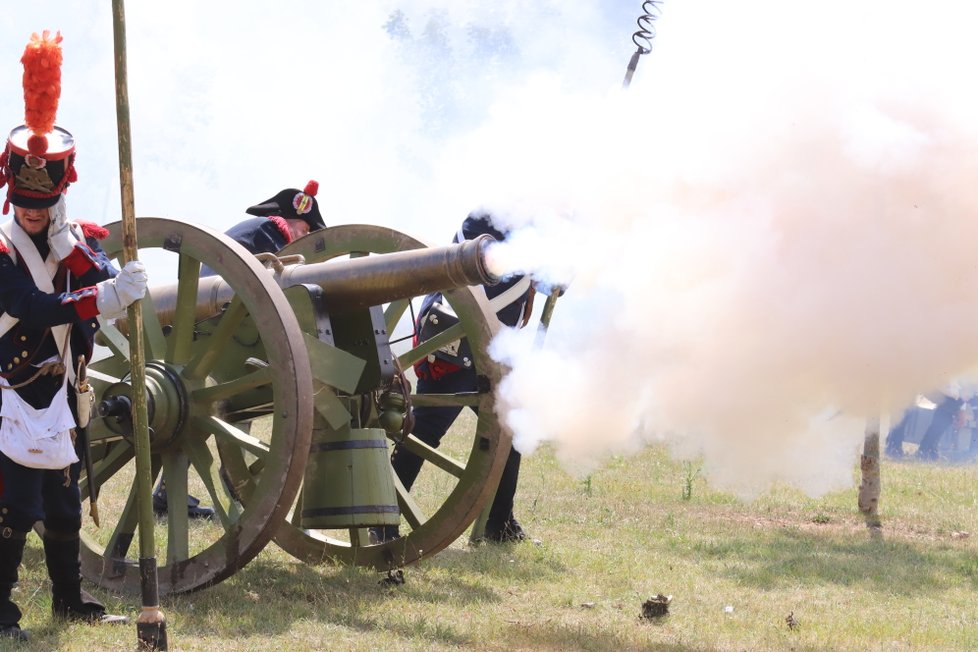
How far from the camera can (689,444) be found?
17.6ft

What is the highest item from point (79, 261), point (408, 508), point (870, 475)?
point (79, 261)

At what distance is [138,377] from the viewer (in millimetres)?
4316

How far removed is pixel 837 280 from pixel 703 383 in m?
0.65

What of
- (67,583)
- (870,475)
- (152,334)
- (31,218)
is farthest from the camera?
(870,475)

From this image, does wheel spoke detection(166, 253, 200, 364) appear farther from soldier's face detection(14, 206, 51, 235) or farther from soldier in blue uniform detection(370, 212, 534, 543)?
soldier in blue uniform detection(370, 212, 534, 543)

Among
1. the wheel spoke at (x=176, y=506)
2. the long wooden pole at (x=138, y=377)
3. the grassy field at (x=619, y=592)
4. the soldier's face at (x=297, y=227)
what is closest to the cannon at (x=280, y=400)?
the wheel spoke at (x=176, y=506)

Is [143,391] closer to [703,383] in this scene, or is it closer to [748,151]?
[703,383]

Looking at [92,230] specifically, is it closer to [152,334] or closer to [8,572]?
[152,334]

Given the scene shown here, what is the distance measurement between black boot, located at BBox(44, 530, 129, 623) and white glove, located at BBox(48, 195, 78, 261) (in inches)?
39.8

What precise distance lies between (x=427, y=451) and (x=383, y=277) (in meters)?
1.19

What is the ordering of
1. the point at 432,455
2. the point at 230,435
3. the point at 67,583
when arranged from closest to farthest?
the point at 67,583 → the point at 230,435 → the point at 432,455

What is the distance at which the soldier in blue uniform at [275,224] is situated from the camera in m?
7.17

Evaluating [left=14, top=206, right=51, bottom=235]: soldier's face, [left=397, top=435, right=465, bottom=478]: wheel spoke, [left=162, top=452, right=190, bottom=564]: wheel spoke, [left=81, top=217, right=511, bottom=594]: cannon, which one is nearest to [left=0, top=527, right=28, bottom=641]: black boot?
[left=81, top=217, right=511, bottom=594]: cannon

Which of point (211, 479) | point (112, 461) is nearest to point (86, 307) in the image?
point (211, 479)
